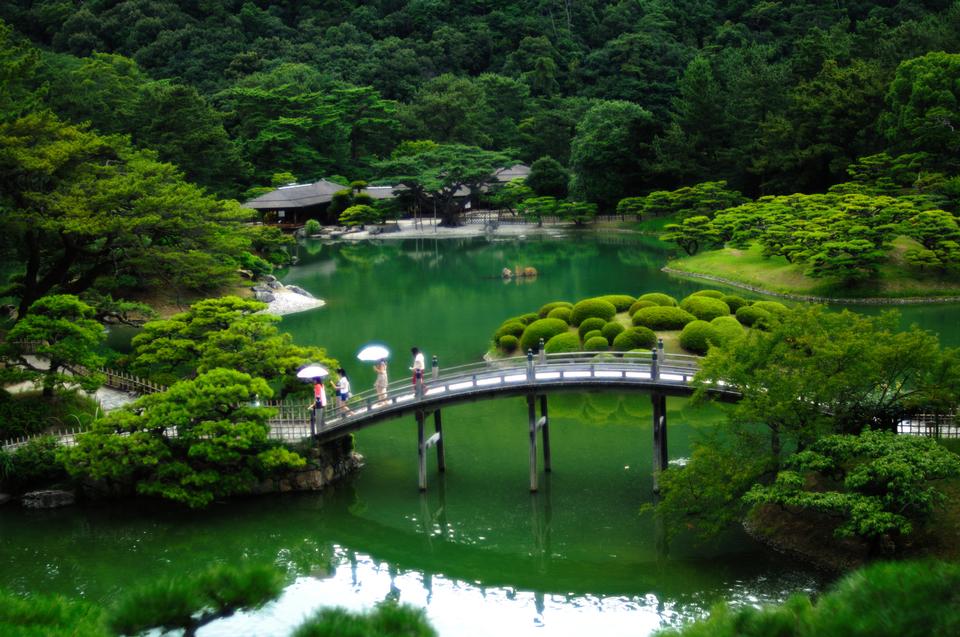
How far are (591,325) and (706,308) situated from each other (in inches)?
143

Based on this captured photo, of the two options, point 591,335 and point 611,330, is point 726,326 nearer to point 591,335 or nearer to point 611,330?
point 611,330

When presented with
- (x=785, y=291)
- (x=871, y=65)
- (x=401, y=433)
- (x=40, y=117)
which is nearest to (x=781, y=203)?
(x=785, y=291)

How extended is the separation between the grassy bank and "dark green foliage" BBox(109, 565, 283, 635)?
116 feet

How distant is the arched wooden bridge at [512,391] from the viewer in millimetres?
20625

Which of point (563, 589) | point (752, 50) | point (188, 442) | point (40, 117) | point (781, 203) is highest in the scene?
point (752, 50)

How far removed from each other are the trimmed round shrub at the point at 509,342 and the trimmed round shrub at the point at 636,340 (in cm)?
366

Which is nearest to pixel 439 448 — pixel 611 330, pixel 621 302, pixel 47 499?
pixel 47 499

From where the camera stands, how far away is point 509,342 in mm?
31641

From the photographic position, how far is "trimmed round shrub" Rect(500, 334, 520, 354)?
104 ft

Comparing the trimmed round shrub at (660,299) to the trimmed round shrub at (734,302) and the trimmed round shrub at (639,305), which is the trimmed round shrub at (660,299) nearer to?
the trimmed round shrub at (639,305)

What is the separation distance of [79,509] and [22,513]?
1.13m

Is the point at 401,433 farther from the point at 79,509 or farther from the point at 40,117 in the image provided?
the point at 40,117

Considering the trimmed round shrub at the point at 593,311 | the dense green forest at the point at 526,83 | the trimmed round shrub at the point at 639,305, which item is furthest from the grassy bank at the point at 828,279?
the trimmed round shrub at the point at 593,311

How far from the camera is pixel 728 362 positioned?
18.6 meters
